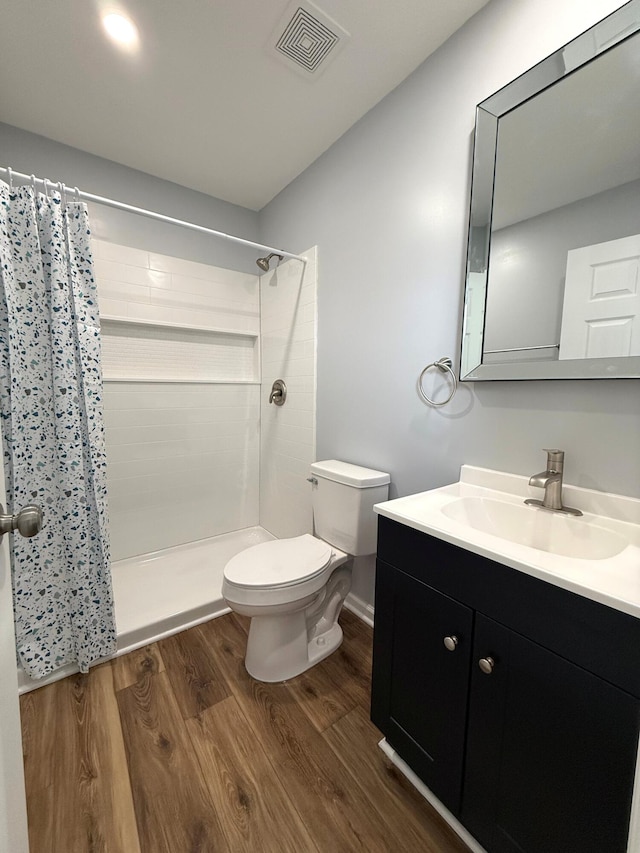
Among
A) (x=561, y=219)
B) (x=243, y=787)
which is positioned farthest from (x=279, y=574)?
(x=561, y=219)

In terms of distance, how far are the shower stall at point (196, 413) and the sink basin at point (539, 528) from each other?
111 cm

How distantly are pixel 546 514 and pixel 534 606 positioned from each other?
38cm

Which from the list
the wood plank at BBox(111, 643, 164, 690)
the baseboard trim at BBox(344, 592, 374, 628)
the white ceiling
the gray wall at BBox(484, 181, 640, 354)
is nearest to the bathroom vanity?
the gray wall at BBox(484, 181, 640, 354)

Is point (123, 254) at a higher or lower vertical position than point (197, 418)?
higher

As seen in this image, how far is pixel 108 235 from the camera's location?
6.51 ft

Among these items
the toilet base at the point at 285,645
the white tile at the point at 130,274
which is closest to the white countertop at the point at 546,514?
the toilet base at the point at 285,645

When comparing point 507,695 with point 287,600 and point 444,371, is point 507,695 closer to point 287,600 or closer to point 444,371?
point 287,600

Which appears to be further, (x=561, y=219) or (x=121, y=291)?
(x=121, y=291)

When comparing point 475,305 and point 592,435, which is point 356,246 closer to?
point 475,305

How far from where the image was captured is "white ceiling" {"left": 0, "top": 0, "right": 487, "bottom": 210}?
3.86 feet

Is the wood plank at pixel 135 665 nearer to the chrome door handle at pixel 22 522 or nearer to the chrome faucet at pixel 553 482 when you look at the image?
the chrome door handle at pixel 22 522

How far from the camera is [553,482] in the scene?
980 millimetres

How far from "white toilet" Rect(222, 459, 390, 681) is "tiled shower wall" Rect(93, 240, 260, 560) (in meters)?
1.01

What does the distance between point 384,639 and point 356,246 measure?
5.43ft
